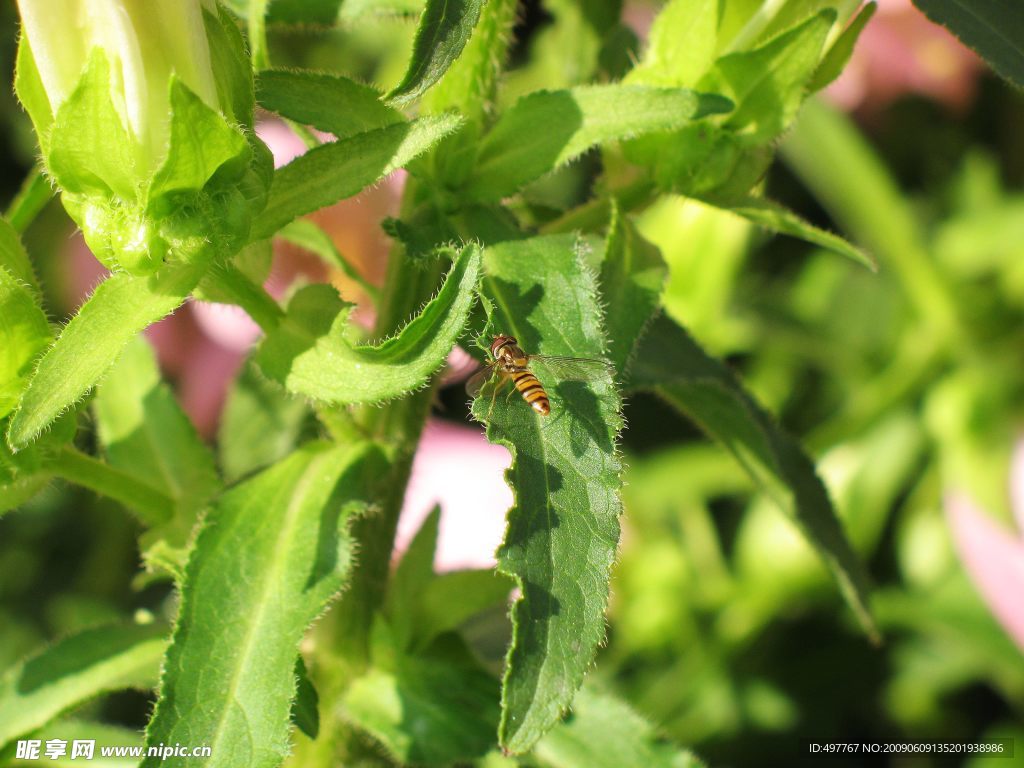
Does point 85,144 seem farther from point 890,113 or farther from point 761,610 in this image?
point 890,113

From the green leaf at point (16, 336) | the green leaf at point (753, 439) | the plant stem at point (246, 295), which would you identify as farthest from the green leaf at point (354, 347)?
the green leaf at point (753, 439)

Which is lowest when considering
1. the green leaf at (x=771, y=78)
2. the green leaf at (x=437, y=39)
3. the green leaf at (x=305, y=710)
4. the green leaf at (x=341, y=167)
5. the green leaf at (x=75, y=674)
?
the green leaf at (x=75, y=674)

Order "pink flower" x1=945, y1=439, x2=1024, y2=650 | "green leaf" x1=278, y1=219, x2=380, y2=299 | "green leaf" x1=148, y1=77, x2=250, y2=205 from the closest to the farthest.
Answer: "green leaf" x1=148, y1=77, x2=250, y2=205
"green leaf" x1=278, y1=219, x2=380, y2=299
"pink flower" x1=945, y1=439, x2=1024, y2=650

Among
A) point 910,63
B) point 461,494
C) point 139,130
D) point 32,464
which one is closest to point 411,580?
point 32,464

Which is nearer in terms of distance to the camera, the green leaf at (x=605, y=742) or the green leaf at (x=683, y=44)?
the green leaf at (x=683, y=44)

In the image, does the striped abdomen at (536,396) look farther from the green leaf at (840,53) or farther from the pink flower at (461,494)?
the pink flower at (461,494)

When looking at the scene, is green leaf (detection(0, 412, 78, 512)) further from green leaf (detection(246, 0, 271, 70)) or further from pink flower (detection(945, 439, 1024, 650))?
pink flower (detection(945, 439, 1024, 650))

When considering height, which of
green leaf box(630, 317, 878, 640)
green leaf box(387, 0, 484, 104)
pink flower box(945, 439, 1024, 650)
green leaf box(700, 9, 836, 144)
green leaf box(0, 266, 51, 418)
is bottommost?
pink flower box(945, 439, 1024, 650)

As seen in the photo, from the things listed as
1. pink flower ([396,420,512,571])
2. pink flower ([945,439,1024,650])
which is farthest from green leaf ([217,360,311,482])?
pink flower ([945,439,1024,650])
